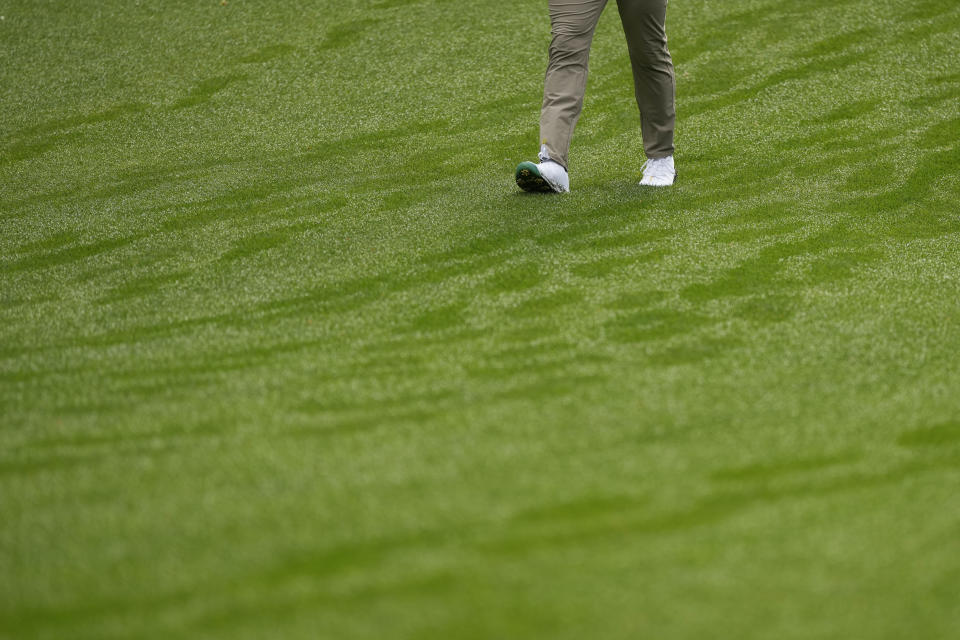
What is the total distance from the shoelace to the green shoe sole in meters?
0.34

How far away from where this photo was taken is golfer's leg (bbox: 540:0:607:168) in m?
2.85

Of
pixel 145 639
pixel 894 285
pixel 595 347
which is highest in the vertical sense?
pixel 145 639

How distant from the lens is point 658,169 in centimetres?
304

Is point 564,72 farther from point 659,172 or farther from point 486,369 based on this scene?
point 486,369

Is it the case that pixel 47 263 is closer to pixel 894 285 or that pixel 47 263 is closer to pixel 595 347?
pixel 595 347

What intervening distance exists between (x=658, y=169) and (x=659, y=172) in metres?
0.01

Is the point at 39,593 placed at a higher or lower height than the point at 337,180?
higher

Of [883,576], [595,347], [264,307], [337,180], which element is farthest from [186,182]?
[883,576]

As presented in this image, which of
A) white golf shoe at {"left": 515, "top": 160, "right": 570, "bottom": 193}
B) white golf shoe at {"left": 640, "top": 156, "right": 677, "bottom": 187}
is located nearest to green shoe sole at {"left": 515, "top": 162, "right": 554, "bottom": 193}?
white golf shoe at {"left": 515, "top": 160, "right": 570, "bottom": 193}

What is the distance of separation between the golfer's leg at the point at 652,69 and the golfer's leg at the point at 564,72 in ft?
0.41

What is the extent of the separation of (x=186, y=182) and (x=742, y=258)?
1.83 m

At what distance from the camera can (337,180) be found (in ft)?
10.4

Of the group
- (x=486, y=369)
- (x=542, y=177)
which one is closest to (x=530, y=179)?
(x=542, y=177)

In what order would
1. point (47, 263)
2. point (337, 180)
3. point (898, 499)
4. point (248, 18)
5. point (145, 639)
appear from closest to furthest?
1. point (145, 639)
2. point (898, 499)
3. point (47, 263)
4. point (337, 180)
5. point (248, 18)
